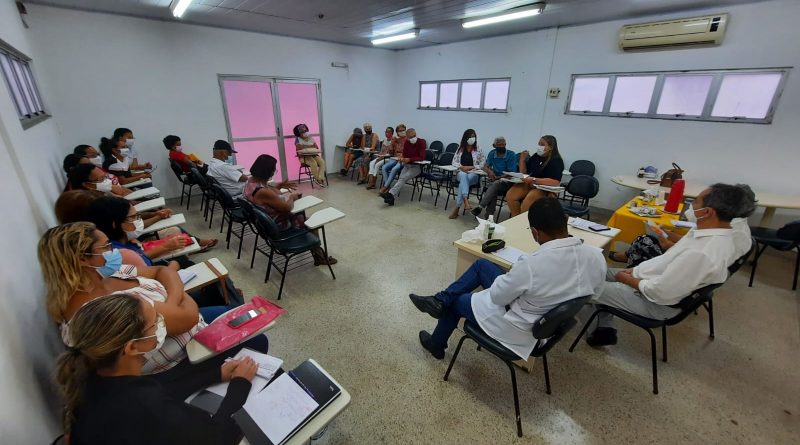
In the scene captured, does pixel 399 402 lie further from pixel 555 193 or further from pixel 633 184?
pixel 633 184

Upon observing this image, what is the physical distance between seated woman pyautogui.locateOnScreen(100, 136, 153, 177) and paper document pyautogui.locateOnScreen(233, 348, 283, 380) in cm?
441

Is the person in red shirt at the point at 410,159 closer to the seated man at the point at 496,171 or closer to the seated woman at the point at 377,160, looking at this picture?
the seated woman at the point at 377,160

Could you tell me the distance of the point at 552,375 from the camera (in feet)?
6.77

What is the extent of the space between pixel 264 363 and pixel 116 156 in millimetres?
4745

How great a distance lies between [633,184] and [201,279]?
188 inches

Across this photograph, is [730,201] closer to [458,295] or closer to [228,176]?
[458,295]

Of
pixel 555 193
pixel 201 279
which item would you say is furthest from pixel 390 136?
pixel 201 279

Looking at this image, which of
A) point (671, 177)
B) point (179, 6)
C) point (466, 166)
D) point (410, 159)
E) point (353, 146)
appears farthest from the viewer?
point (353, 146)

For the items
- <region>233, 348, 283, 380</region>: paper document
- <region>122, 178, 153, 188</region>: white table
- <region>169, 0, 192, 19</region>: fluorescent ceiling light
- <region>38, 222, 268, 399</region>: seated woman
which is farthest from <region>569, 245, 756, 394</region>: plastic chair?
<region>169, 0, 192, 19</region>: fluorescent ceiling light

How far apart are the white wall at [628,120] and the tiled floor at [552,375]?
1.65 m

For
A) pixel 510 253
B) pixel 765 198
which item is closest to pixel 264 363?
pixel 510 253

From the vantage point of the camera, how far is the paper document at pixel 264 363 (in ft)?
4.30

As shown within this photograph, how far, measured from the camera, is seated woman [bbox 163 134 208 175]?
4625 millimetres

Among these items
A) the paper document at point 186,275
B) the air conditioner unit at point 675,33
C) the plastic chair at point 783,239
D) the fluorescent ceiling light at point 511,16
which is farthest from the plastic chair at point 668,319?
the fluorescent ceiling light at point 511,16
